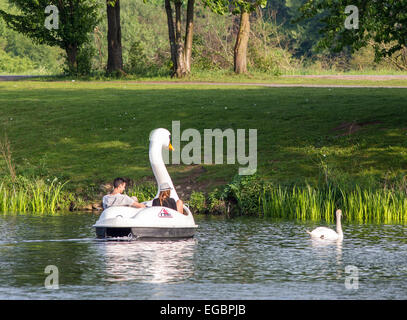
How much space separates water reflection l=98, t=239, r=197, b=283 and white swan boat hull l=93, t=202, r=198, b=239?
207mm

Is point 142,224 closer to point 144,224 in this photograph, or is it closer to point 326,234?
point 144,224

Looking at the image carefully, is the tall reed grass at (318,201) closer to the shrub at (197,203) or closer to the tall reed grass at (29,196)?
the shrub at (197,203)

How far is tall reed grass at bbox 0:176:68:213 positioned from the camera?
24.5 metres

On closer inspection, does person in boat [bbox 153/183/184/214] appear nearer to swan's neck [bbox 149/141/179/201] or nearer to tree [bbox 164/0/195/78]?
swan's neck [bbox 149/141/179/201]

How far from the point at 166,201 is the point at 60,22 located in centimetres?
3819

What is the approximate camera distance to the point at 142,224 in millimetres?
18062

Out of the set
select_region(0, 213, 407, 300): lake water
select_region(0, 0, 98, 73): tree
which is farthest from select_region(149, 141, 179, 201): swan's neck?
select_region(0, 0, 98, 73): tree

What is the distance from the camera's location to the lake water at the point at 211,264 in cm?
1303

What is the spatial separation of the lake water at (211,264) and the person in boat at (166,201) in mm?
822

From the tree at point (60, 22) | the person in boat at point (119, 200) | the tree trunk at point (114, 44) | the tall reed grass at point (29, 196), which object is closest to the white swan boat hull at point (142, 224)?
the person in boat at point (119, 200)

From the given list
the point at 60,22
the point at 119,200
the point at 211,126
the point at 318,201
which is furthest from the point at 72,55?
the point at 119,200

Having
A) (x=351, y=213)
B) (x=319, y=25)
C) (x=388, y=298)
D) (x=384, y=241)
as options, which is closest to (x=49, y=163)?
(x=351, y=213)

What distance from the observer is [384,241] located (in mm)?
18188
